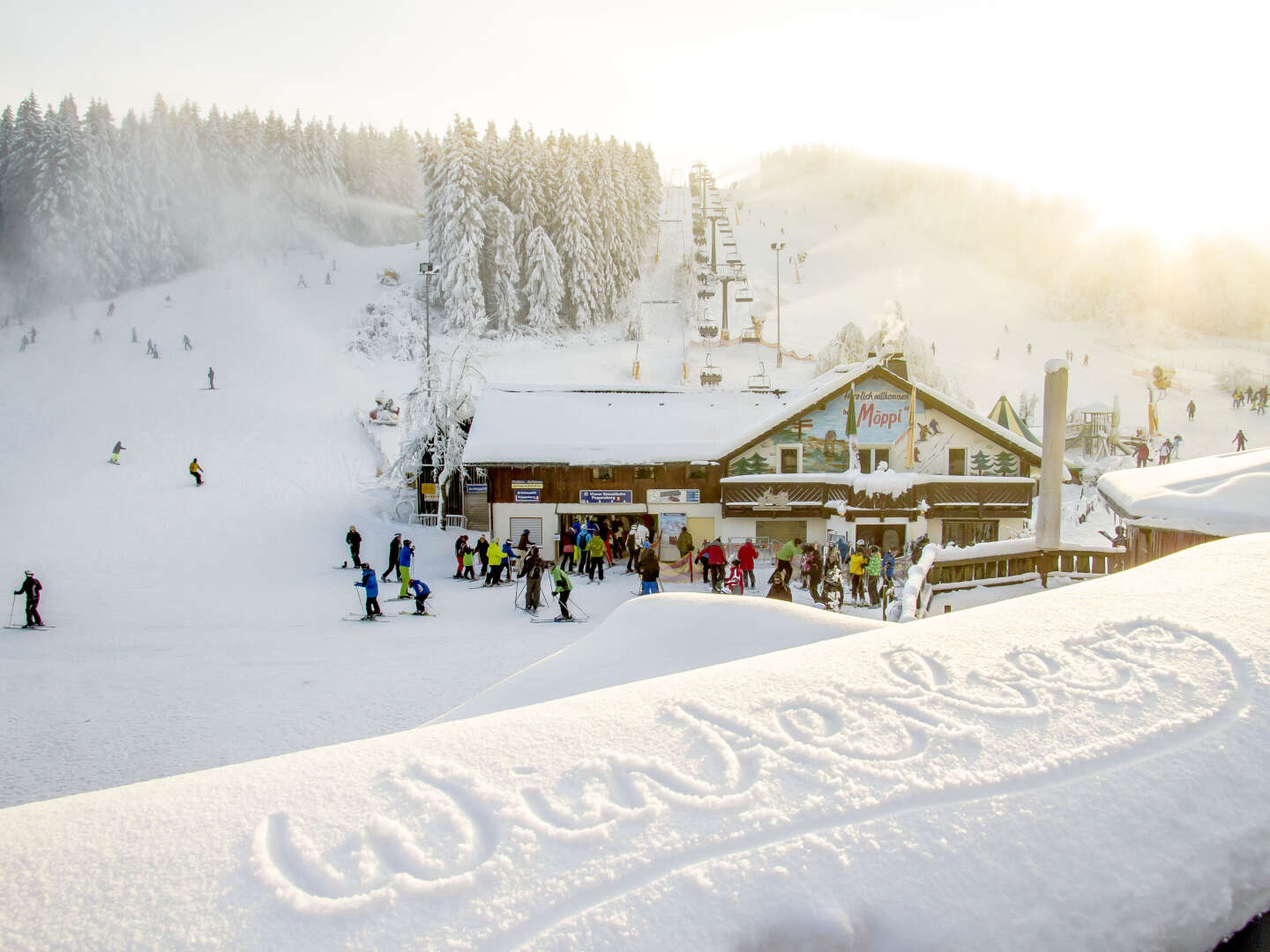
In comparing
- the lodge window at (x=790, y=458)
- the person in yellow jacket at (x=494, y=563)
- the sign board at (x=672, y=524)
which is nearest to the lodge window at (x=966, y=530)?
the lodge window at (x=790, y=458)

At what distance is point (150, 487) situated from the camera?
27.8 metres

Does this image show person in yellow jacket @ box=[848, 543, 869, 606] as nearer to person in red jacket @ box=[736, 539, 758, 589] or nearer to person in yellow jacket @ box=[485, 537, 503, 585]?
person in red jacket @ box=[736, 539, 758, 589]

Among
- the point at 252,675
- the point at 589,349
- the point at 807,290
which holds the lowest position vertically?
the point at 252,675

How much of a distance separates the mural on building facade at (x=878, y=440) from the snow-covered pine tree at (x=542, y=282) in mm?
39971

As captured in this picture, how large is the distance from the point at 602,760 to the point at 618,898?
45 cm

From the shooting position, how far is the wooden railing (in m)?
11.5

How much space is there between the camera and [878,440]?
25.0m

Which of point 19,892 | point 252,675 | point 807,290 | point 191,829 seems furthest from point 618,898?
point 807,290

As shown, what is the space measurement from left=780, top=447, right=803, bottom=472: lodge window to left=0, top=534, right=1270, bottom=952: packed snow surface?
2226cm

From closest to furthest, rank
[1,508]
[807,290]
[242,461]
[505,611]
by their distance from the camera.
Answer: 1. [505,611]
2. [1,508]
3. [242,461]
4. [807,290]

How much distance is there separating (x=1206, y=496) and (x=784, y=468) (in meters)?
18.2

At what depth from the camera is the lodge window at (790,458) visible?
24547 mm

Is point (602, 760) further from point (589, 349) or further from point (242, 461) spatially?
point (589, 349)

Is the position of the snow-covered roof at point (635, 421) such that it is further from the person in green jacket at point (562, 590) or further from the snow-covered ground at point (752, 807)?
the snow-covered ground at point (752, 807)
